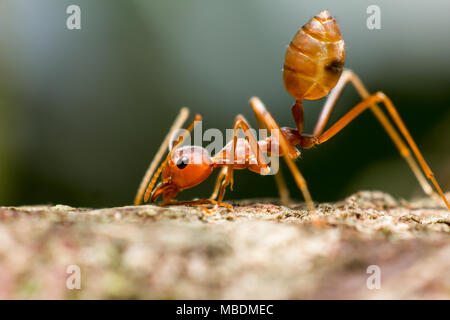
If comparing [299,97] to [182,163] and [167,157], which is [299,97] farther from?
[167,157]

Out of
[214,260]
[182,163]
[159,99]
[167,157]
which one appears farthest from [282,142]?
[159,99]

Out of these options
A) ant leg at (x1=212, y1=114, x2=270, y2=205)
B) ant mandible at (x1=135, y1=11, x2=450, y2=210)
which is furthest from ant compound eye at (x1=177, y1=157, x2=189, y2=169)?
ant leg at (x1=212, y1=114, x2=270, y2=205)

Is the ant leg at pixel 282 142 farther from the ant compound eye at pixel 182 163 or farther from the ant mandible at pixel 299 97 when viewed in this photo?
the ant compound eye at pixel 182 163

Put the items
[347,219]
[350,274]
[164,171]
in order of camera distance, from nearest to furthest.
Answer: [350,274]
[347,219]
[164,171]

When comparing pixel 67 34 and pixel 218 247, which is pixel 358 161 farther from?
pixel 67 34

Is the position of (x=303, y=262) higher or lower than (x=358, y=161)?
higher

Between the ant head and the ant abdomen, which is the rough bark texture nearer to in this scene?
the ant head

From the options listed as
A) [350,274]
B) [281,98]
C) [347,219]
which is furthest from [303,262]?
[281,98]

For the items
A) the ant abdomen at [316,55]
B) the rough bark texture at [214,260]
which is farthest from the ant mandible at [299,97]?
the rough bark texture at [214,260]
